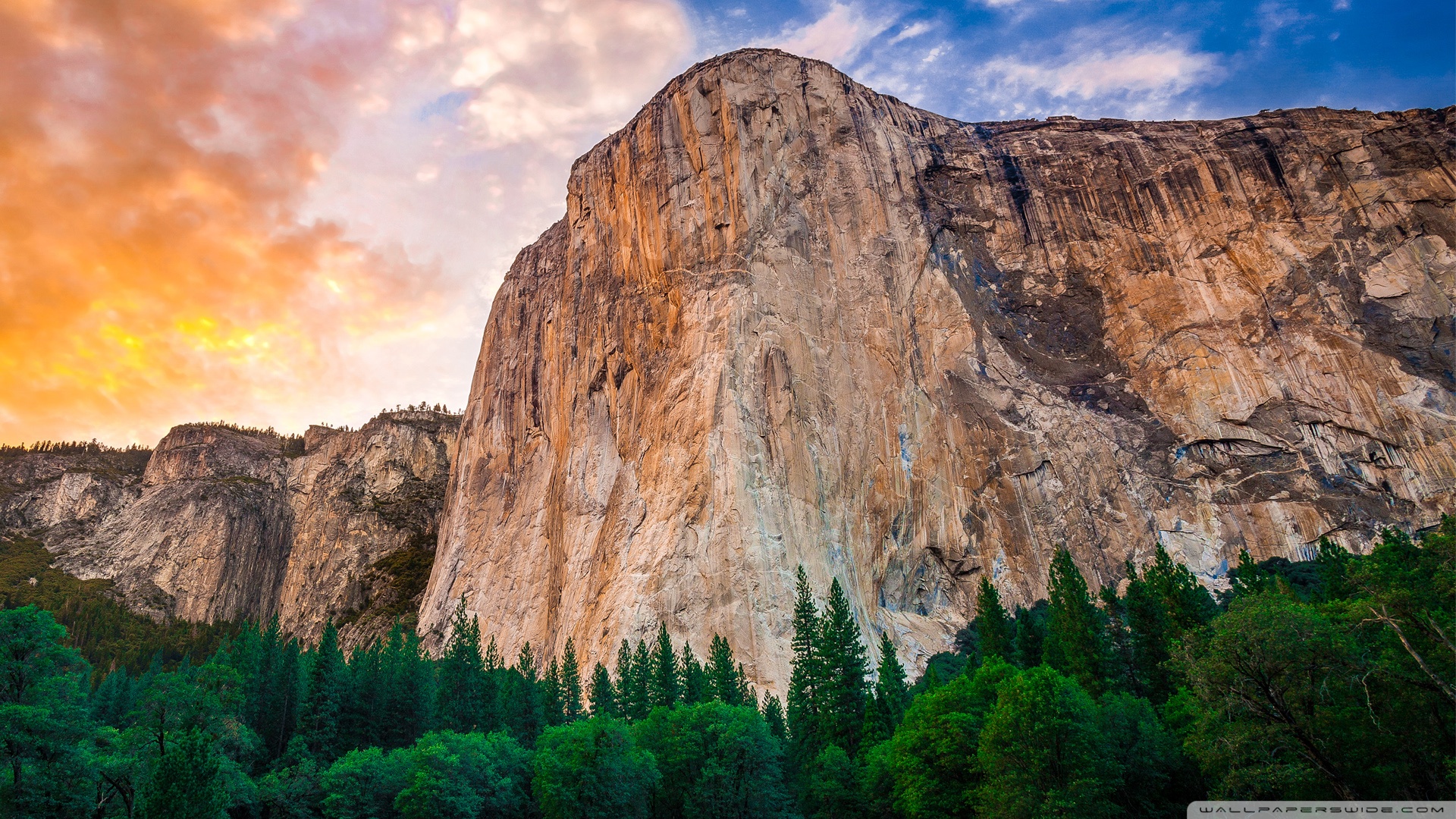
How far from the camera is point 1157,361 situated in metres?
70.2

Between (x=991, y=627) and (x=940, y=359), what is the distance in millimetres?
30223

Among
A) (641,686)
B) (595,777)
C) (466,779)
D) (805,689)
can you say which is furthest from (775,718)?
(466,779)

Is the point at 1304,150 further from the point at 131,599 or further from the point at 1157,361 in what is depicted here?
the point at 131,599

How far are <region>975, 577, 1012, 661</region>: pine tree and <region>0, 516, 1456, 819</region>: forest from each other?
151 millimetres

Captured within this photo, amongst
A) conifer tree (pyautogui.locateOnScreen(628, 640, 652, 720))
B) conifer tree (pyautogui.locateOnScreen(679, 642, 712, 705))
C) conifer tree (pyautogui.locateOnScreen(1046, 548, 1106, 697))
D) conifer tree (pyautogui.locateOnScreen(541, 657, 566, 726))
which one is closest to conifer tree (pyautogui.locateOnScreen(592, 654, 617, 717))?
conifer tree (pyautogui.locateOnScreen(628, 640, 652, 720))

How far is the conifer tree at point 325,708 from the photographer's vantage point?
3497 cm

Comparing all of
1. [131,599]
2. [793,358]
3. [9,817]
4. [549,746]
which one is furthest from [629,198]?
[131,599]

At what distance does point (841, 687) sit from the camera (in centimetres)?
3588

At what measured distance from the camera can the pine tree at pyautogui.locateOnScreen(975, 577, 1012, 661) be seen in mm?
40375

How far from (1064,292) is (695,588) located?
43.7 m

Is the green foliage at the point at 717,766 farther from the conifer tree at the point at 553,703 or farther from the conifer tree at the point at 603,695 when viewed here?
the conifer tree at the point at 553,703

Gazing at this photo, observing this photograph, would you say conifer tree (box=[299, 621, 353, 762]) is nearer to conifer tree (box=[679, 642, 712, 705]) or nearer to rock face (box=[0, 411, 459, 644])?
conifer tree (box=[679, 642, 712, 705])

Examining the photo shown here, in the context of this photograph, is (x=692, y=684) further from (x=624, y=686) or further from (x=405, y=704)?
(x=405, y=704)

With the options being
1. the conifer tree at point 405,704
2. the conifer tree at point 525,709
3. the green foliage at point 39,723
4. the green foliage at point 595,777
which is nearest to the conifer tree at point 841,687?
the green foliage at point 595,777
